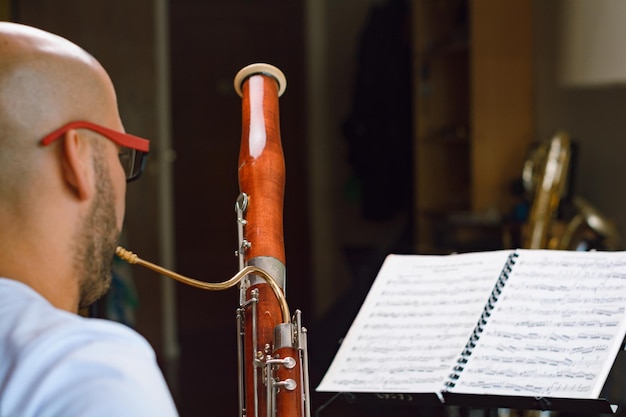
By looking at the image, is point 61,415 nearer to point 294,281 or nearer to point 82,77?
point 82,77

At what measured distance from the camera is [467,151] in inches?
183

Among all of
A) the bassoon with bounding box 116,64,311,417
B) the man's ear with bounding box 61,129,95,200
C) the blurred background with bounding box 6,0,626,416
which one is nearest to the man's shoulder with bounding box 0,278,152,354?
the man's ear with bounding box 61,129,95,200

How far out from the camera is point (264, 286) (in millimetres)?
1274

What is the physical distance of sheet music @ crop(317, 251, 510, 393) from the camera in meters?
1.44

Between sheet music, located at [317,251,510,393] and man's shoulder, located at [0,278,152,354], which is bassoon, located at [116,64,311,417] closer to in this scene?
sheet music, located at [317,251,510,393]

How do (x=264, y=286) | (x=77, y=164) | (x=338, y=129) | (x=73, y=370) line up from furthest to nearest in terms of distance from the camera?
(x=338, y=129), (x=264, y=286), (x=77, y=164), (x=73, y=370)

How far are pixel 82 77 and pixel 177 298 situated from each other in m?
4.87

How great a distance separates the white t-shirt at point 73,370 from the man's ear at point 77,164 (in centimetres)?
14

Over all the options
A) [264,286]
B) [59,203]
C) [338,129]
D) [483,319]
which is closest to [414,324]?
[483,319]

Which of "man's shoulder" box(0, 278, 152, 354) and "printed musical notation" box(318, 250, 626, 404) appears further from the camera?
"printed musical notation" box(318, 250, 626, 404)

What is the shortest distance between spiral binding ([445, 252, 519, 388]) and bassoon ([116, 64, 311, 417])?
0.26 m

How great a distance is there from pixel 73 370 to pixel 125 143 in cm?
30

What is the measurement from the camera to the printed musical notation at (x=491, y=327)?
1363 mm

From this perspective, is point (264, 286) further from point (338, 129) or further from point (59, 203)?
point (338, 129)
